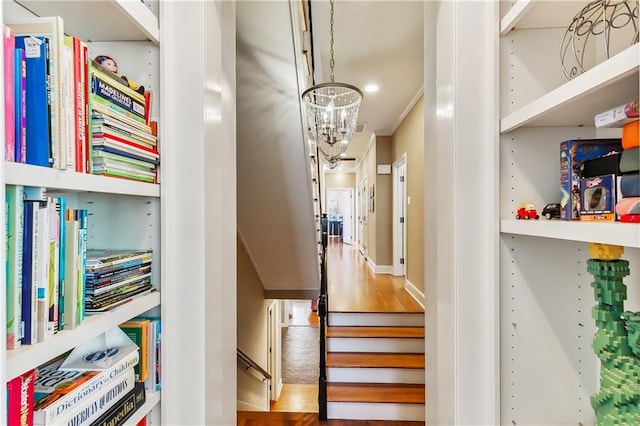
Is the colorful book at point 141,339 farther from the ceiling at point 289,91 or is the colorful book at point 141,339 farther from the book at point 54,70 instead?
the ceiling at point 289,91

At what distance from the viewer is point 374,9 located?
2.51m

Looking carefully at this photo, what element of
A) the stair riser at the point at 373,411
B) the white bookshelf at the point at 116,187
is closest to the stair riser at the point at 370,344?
the stair riser at the point at 373,411

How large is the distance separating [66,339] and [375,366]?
296cm

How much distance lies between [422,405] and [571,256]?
2.33 m

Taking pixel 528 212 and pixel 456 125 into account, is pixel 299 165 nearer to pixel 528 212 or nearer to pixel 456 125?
pixel 456 125

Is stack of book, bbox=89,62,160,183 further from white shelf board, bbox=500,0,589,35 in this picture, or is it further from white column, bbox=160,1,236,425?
white shelf board, bbox=500,0,589,35

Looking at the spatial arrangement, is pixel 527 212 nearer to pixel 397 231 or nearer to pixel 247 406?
pixel 247 406

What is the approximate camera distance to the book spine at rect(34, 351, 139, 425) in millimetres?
658

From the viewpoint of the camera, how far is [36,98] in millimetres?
618

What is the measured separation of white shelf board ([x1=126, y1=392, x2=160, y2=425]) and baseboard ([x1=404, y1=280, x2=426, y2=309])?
143 inches

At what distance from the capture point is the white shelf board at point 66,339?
579 millimetres

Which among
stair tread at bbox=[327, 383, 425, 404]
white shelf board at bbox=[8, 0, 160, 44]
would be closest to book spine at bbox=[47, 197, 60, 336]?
white shelf board at bbox=[8, 0, 160, 44]

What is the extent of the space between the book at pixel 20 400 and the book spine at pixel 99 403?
79 mm

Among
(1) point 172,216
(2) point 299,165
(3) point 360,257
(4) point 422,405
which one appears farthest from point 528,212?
(3) point 360,257
